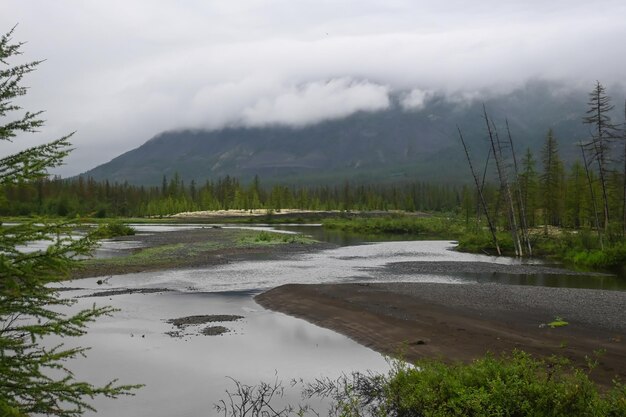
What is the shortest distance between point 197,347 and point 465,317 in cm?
1165

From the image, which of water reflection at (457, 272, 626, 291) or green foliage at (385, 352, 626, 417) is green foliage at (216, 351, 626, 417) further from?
water reflection at (457, 272, 626, 291)

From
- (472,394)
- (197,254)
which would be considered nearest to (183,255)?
(197,254)

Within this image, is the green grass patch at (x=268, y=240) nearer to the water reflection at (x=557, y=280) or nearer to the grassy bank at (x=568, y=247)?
the grassy bank at (x=568, y=247)

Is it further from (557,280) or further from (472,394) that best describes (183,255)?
(472,394)

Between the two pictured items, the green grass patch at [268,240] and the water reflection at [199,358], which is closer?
the water reflection at [199,358]

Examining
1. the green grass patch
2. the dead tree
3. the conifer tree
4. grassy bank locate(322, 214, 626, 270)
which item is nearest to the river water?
grassy bank locate(322, 214, 626, 270)

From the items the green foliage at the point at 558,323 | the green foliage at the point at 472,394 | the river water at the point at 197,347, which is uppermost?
the green foliage at the point at 472,394

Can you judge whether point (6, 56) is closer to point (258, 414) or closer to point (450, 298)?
point (258, 414)

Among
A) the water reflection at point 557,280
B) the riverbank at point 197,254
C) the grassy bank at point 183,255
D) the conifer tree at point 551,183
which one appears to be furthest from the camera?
the conifer tree at point 551,183

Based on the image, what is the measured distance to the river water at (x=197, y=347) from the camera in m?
14.4

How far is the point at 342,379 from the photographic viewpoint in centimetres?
1517

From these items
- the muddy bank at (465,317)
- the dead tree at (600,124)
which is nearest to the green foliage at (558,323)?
the muddy bank at (465,317)

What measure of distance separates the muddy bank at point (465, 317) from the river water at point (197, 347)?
1.58 metres

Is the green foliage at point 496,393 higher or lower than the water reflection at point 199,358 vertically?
higher
